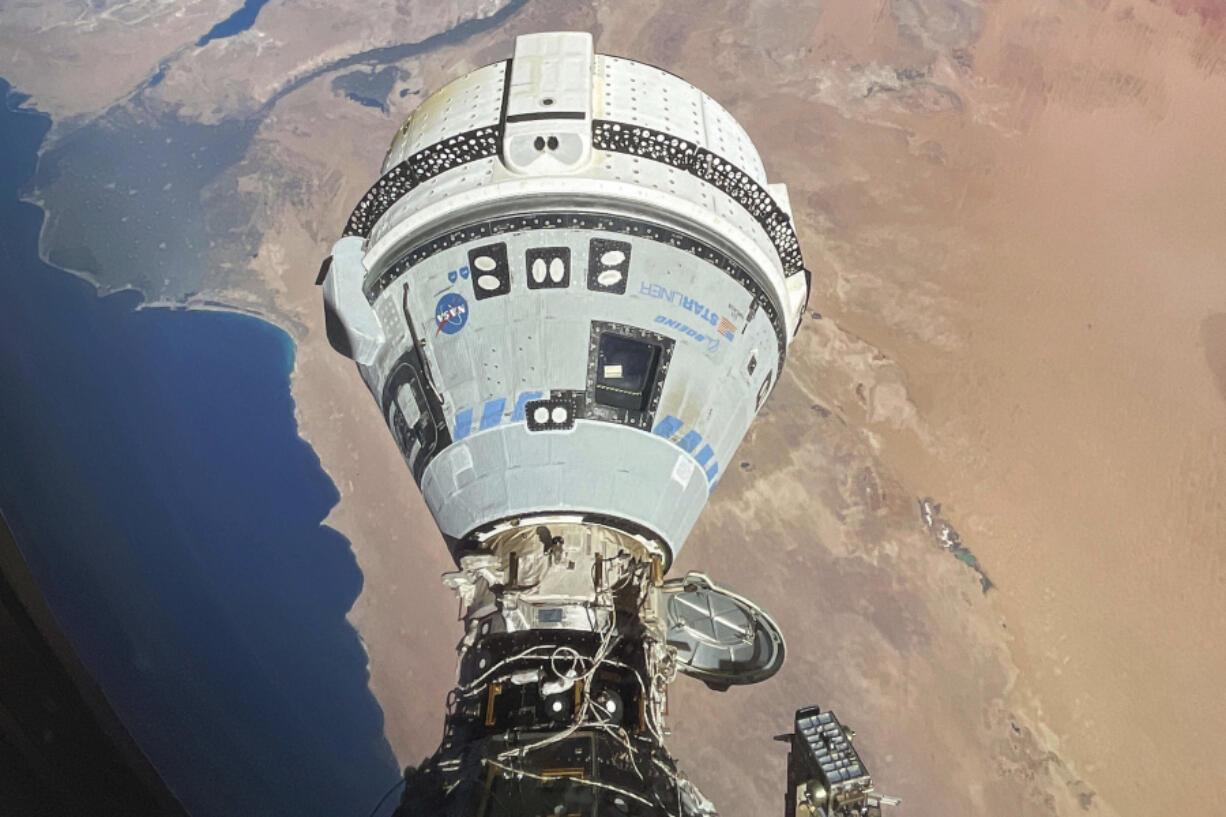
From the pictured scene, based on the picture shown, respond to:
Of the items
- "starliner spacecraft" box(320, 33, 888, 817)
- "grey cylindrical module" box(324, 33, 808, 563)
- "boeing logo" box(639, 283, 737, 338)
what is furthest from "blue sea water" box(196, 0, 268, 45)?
"boeing logo" box(639, 283, 737, 338)

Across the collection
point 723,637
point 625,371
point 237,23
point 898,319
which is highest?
point 237,23

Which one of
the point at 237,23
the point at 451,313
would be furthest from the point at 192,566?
the point at 237,23

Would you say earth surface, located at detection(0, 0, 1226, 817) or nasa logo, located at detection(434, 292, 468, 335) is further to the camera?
earth surface, located at detection(0, 0, 1226, 817)

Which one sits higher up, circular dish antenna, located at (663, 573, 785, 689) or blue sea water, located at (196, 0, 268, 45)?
blue sea water, located at (196, 0, 268, 45)

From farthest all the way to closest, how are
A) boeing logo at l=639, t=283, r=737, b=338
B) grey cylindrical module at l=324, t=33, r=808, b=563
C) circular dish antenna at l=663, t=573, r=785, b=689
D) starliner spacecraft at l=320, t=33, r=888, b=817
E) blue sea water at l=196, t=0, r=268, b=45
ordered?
1. blue sea water at l=196, t=0, r=268, b=45
2. circular dish antenna at l=663, t=573, r=785, b=689
3. boeing logo at l=639, t=283, r=737, b=338
4. grey cylindrical module at l=324, t=33, r=808, b=563
5. starliner spacecraft at l=320, t=33, r=888, b=817

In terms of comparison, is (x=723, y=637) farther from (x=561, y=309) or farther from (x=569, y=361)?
(x=561, y=309)

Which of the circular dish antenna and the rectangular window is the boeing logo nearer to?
the rectangular window

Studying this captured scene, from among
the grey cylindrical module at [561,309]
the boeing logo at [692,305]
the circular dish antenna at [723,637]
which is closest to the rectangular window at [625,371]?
the grey cylindrical module at [561,309]
